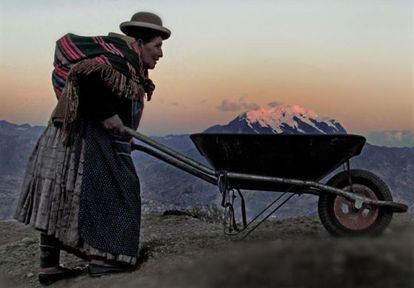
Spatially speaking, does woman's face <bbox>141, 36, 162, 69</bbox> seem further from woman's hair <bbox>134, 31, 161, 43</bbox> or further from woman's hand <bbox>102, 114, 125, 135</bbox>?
woman's hand <bbox>102, 114, 125, 135</bbox>

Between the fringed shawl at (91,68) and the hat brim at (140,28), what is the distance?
0.15 metres

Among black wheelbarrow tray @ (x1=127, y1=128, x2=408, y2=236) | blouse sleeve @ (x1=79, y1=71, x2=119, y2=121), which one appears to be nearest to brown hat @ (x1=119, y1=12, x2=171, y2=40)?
blouse sleeve @ (x1=79, y1=71, x2=119, y2=121)

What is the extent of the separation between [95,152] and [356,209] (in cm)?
194

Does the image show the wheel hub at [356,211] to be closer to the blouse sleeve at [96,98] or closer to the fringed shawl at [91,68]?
the fringed shawl at [91,68]

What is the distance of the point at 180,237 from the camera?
20.5 ft

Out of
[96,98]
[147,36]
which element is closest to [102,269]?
[96,98]

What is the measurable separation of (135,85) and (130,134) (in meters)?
0.35

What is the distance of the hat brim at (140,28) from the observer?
17.3 ft

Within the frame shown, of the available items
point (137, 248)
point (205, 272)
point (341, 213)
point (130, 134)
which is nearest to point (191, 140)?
point (130, 134)

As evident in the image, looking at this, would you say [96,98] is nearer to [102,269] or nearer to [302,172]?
[102,269]

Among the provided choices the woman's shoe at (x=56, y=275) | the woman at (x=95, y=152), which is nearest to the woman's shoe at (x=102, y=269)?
the woman at (x=95, y=152)

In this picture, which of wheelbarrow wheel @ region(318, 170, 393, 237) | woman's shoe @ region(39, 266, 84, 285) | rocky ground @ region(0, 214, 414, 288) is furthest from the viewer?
woman's shoe @ region(39, 266, 84, 285)

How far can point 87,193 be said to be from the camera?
5176 mm

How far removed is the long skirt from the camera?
518cm
